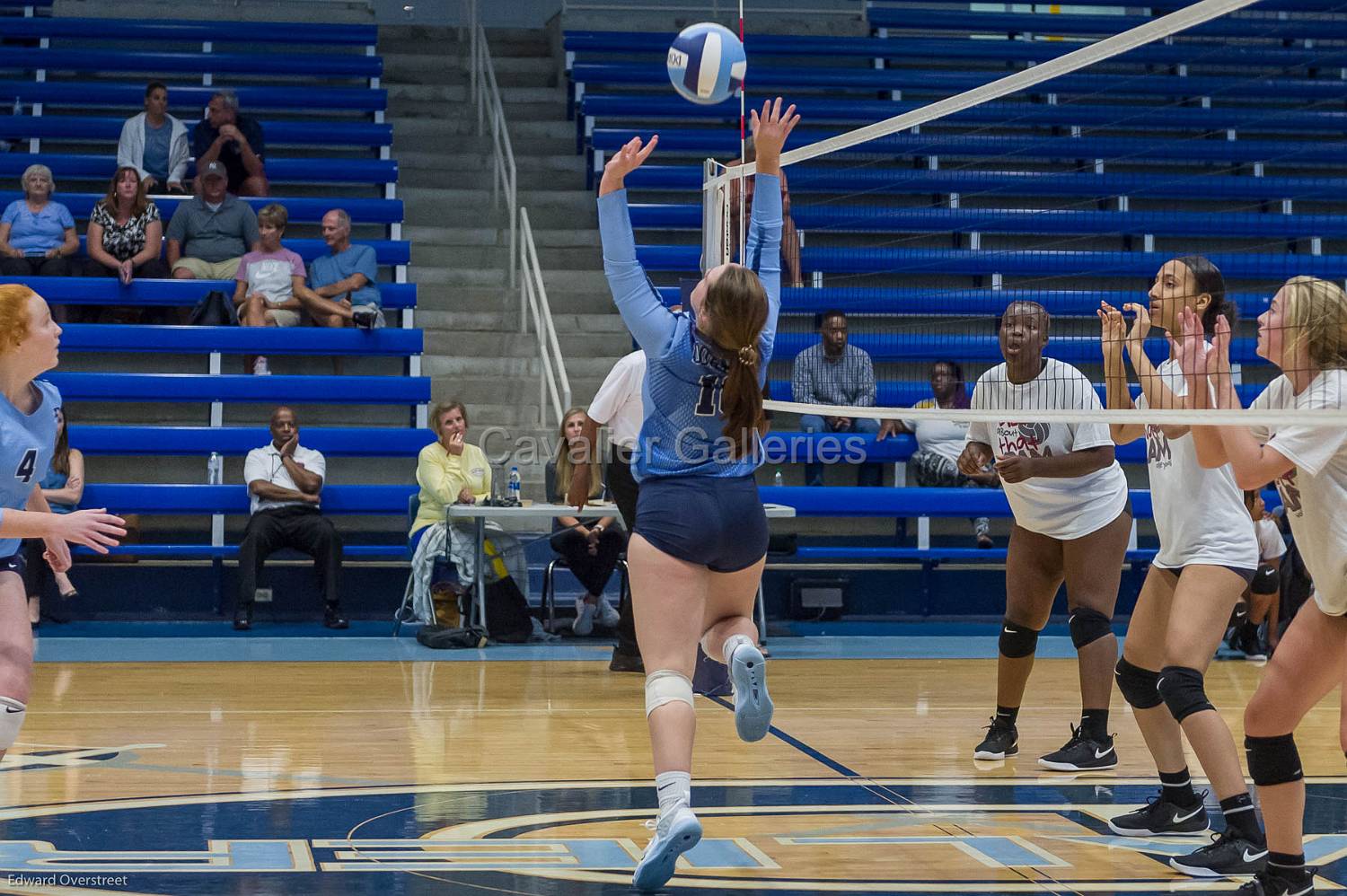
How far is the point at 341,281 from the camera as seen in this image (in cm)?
1172

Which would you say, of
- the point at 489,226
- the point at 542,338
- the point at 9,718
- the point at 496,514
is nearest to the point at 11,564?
the point at 9,718

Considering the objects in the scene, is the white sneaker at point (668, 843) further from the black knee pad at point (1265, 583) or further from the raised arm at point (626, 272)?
the black knee pad at point (1265, 583)

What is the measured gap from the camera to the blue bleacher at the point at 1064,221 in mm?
11062

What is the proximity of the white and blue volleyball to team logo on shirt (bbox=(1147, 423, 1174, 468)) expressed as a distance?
8.12ft

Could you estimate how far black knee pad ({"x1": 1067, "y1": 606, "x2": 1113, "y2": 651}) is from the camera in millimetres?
6062

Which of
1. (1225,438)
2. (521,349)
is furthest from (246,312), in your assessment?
(1225,438)

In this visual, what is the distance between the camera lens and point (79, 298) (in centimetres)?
1162

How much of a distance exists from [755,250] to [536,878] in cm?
189

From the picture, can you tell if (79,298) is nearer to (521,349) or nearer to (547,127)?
(521,349)

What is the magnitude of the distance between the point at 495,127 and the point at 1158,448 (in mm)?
9583

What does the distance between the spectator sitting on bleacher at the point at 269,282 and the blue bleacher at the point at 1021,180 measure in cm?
292

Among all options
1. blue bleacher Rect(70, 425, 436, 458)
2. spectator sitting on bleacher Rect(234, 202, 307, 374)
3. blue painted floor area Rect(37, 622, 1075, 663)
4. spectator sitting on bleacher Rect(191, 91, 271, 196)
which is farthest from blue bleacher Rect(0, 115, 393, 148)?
blue painted floor area Rect(37, 622, 1075, 663)

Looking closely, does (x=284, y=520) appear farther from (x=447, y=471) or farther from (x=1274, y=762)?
(x=1274, y=762)

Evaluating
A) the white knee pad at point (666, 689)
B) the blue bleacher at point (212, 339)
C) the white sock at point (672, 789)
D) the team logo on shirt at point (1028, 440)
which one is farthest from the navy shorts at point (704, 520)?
the blue bleacher at point (212, 339)
